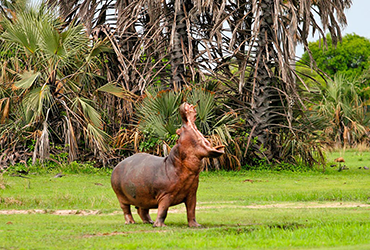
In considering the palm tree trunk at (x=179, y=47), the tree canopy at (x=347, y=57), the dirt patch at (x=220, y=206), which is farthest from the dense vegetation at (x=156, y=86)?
the tree canopy at (x=347, y=57)

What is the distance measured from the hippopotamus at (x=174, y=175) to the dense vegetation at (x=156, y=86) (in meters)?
8.46

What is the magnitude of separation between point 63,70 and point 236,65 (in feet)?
17.5

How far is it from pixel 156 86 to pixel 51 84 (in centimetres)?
358

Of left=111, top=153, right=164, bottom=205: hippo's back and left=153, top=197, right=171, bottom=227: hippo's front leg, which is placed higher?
left=111, top=153, right=164, bottom=205: hippo's back

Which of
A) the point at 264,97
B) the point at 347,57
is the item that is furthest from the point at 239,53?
the point at 347,57

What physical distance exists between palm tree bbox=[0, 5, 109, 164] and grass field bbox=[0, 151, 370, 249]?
1477 mm

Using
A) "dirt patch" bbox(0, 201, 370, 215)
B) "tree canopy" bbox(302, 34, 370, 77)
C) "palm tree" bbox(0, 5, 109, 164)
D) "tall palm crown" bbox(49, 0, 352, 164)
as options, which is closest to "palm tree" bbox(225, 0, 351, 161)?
"tall palm crown" bbox(49, 0, 352, 164)

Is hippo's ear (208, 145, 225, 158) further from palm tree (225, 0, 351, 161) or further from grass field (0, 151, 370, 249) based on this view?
palm tree (225, 0, 351, 161)

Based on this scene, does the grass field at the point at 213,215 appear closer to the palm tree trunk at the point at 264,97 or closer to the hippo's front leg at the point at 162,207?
the hippo's front leg at the point at 162,207

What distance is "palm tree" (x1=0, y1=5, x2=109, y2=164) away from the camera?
17578 millimetres

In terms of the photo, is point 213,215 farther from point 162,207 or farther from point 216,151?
point 216,151

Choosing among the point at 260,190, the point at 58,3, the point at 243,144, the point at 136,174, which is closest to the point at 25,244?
the point at 136,174

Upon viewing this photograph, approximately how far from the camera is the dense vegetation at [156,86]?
17734 millimetres

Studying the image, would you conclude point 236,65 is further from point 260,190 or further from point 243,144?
point 260,190
